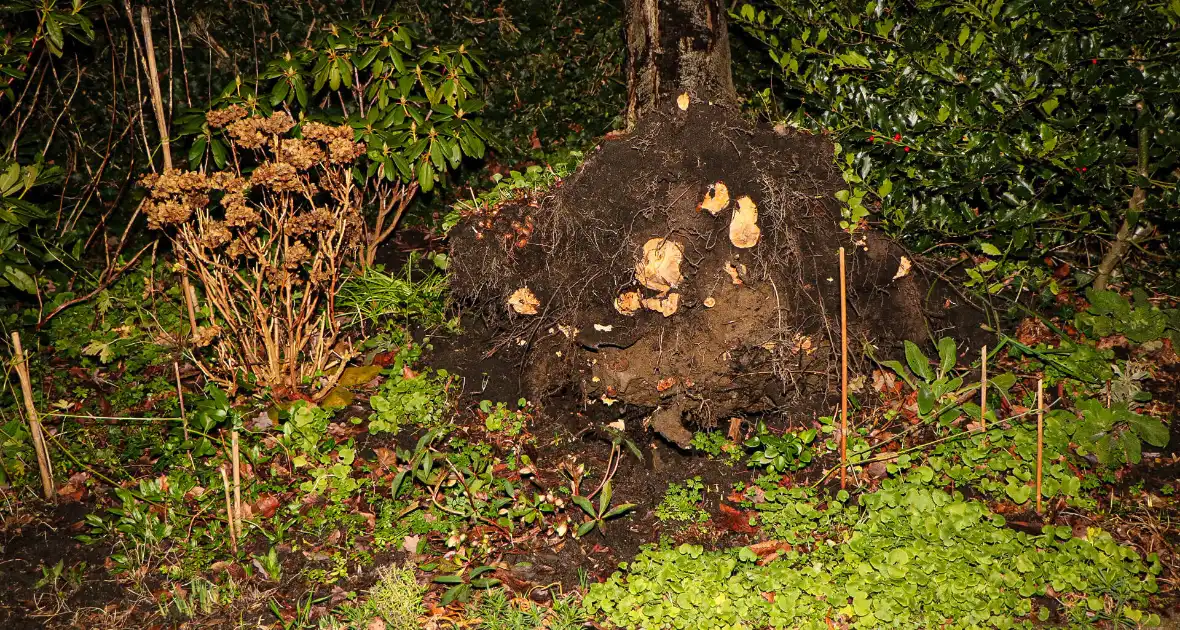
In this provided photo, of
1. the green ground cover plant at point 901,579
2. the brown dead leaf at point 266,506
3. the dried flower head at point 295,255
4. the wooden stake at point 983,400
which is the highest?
the dried flower head at point 295,255

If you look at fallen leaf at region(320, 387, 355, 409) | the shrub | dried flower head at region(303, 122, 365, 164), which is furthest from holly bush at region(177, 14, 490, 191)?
fallen leaf at region(320, 387, 355, 409)

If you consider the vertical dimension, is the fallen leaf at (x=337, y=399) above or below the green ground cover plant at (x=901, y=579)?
above

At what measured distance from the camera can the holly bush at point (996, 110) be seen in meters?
3.67

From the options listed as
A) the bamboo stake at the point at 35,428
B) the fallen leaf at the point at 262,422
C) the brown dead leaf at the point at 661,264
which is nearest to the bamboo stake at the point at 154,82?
the bamboo stake at the point at 35,428

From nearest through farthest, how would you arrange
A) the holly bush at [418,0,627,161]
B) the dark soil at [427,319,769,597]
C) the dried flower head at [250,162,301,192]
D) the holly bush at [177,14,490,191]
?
the dark soil at [427,319,769,597] → the dried flower head at [250,162,301,192] → the holly bush at [177,14,490,191] → the holly bush at [418,0,627,161]

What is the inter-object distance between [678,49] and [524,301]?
1518 millimetres

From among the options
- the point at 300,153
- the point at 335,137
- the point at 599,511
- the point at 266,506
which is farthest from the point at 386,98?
the point at 599,511

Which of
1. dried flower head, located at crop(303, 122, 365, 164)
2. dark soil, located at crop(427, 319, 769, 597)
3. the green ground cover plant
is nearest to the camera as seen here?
the green ground cover plant

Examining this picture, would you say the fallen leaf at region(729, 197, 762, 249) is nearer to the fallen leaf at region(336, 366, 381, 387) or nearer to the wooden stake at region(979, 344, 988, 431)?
the wooden stake at region(979, 344, 988, 431)

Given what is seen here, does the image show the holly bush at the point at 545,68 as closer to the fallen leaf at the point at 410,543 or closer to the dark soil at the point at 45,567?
the fallen leaf at the point at 410,543

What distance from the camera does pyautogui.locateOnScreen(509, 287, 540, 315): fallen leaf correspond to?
411 cm

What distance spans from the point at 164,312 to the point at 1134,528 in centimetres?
517

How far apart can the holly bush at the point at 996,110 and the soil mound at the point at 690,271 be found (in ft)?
1.24

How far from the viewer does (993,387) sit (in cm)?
416
